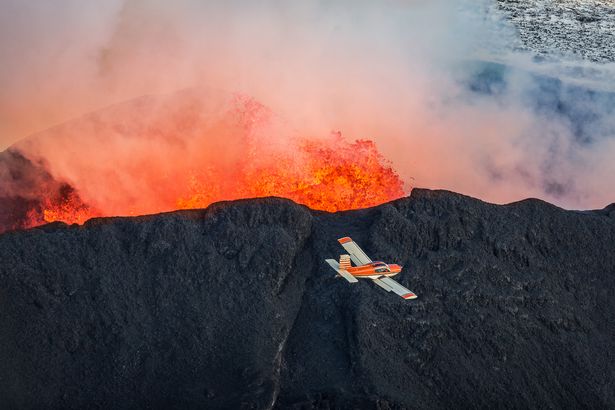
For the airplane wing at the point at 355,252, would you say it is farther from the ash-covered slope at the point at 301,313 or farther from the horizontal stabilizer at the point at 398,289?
the horizontal stabilizer at the point at 398,289

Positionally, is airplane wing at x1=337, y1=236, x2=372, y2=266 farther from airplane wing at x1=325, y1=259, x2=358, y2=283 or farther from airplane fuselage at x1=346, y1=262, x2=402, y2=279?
airplane wing at x1=325, y1=259, x2=358, y2=283

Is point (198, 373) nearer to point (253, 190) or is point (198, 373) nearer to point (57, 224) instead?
point (57, 224)

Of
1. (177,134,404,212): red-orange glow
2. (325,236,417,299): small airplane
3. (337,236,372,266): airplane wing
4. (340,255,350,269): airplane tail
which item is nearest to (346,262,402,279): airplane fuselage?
(325,236,417,299): small airplane

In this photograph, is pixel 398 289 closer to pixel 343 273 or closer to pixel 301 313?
pixel 343 273

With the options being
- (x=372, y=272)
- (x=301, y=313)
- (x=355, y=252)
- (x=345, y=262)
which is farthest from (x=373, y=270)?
(x=301, y=313)

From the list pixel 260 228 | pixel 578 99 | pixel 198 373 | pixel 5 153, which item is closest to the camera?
pixel 198 373

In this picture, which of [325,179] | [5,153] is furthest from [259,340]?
[5,153]

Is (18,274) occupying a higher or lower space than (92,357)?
higher
